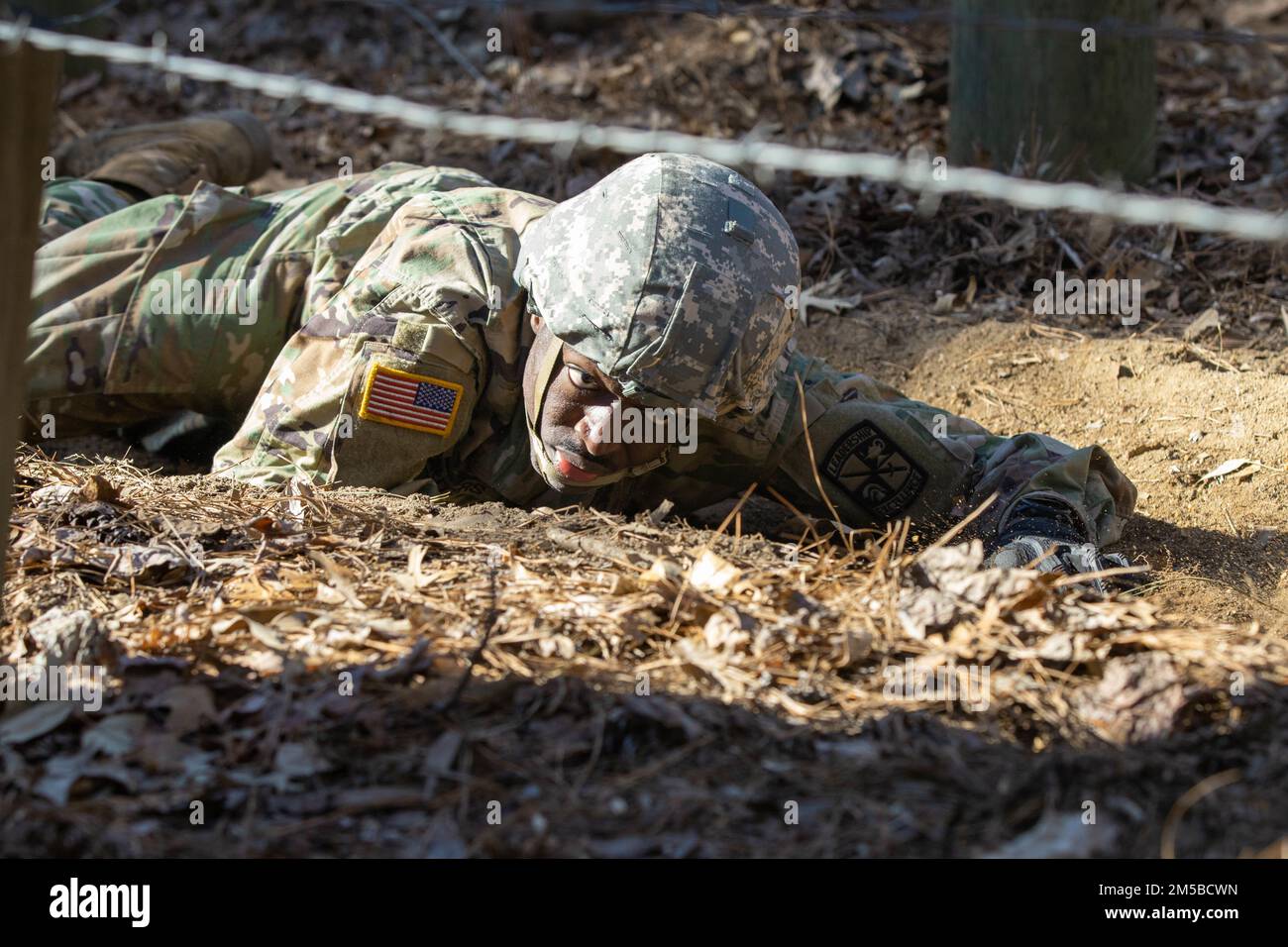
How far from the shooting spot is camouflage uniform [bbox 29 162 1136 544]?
338 centimetres

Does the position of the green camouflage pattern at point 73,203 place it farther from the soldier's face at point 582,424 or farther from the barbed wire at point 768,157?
the barbed wire at point 768,157

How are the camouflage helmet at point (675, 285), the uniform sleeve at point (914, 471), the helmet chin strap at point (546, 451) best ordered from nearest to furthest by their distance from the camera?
the camouflage helmet at point (675, 285), the helmet chin strap at point (546, 451), the uniform sleeve at point (914, 471)

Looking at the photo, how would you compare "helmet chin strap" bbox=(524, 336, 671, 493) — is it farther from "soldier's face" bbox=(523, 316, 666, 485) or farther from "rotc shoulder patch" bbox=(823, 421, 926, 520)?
"rotc shoulder patch" bbox=(823, 421, 926, 520)

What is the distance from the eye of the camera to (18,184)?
1914mm

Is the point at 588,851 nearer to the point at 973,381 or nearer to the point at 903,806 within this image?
the point at 903,806

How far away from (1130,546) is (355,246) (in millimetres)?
2316

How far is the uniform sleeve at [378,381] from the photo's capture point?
3.37 metres

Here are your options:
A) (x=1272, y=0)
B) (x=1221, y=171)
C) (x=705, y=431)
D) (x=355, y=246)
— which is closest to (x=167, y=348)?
(x=355, y=246)

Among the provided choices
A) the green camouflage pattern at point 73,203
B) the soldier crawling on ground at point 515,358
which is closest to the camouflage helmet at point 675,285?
the soldier crawling on ground at point 515,358

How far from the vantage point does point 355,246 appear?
152 inches

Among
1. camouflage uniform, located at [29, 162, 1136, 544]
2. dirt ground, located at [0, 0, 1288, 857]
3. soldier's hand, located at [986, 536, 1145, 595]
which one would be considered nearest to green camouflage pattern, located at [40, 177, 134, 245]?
camouflage uniform, located at [29, 162, 1136, 544]

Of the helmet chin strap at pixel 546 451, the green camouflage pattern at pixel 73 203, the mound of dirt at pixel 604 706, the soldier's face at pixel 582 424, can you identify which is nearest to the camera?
the mound of dirt at pixel 604 706

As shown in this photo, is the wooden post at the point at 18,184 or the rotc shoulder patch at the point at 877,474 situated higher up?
the wooden post at the point at 18,184
